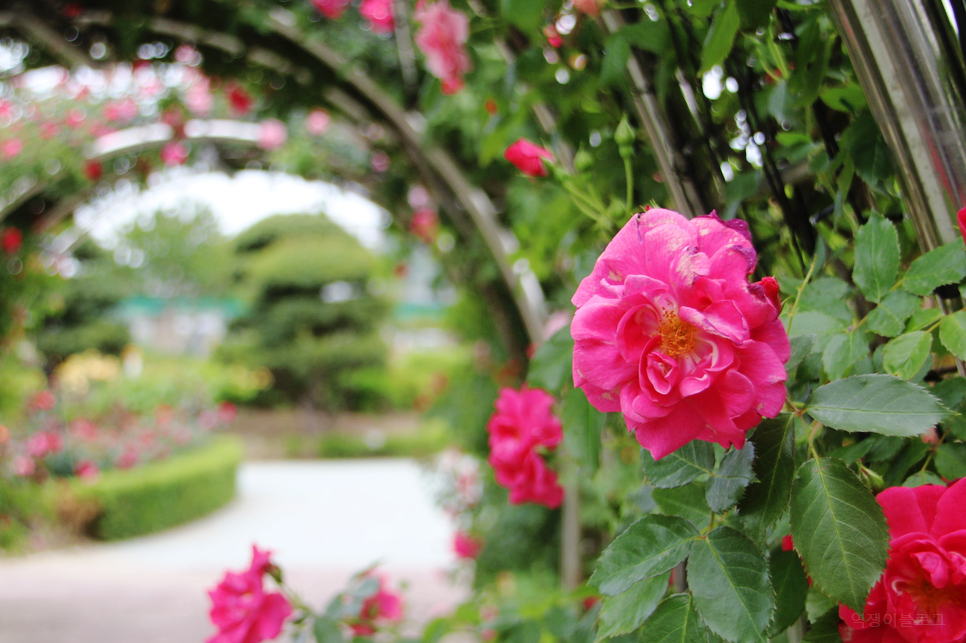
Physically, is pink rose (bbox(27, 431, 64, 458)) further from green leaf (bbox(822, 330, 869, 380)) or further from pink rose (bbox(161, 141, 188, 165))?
green leaf (bbox(822, 330, 869, 380))

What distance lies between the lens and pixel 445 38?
0.87 m

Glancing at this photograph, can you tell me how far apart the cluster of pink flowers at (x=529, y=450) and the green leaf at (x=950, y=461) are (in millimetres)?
439

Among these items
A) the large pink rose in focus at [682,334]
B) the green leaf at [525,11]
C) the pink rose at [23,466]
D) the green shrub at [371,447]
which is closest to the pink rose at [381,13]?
the green leaf at [525,11]

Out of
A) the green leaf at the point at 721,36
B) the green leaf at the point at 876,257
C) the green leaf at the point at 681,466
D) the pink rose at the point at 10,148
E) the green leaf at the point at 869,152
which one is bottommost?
the green leaf at the point at 681,466

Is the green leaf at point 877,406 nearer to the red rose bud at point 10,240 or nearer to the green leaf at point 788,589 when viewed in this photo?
the green leaf at point 788,589

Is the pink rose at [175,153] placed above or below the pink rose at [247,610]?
above

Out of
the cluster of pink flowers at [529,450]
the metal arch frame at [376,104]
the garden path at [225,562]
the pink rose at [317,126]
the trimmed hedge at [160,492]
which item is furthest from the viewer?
the trimmed hedge at [160,492]

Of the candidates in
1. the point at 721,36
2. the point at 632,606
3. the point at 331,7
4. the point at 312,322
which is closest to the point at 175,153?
the point at 331,7

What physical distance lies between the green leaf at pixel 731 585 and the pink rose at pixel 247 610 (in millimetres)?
501

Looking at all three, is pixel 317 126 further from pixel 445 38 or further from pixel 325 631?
pixel 325 631

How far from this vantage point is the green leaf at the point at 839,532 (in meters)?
0.30

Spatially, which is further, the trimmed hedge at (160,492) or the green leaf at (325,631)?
the trimmed hedge at (160,492)

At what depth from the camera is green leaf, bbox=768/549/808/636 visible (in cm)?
37

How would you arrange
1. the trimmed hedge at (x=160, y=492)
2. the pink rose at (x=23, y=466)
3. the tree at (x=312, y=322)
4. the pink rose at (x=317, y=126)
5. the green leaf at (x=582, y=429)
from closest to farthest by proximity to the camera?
the green leaf at (x=582, y=429)
the pink rose at (x=317, y=126)
the pink rose at (x=23, y=466)
the trimmed hedge at (x=160, y=492)
the tree at (x=312, y=322)
